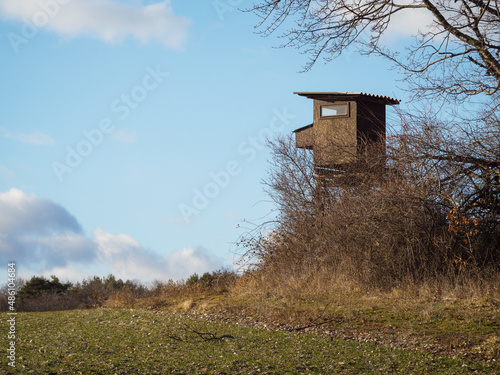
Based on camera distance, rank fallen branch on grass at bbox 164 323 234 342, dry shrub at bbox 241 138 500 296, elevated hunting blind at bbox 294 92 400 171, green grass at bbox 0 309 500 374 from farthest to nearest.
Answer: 1. elevated hunting blind at bbox 294 92 400 171
2. dry shrub at bbox 241 138 500 296
3. fallen branch on grass at bbox 164 323 234 342
4. green grass at bbox 0 309 500 374

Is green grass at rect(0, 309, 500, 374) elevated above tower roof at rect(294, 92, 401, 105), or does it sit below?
below

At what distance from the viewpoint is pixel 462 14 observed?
11.8 m

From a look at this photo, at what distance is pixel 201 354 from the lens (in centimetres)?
699

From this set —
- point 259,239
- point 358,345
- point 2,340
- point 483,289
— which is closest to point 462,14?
point 483,289

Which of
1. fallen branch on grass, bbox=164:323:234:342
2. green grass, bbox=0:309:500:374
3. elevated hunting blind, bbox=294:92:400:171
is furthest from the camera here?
elevated hunting blind, bbox=294:92:400:171

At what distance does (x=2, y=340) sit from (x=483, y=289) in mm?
10140

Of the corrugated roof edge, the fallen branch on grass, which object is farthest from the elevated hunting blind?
Answer: the fallen branch on grass

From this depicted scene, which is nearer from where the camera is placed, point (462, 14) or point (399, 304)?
point (399, 304)

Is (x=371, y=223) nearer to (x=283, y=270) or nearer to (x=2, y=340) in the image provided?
(x=283, y=270)

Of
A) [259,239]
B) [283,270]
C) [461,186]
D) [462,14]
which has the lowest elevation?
[283,270]

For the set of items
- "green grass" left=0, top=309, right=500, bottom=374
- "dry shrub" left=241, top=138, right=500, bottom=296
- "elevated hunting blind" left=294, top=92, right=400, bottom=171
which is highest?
"elevated hunting blind" left=294, top=92, right=400, bottom=171

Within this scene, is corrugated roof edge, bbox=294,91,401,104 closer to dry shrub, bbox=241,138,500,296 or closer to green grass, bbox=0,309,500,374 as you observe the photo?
dry shrub, bbox=241,138,500,296

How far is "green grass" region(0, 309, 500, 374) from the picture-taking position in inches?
242

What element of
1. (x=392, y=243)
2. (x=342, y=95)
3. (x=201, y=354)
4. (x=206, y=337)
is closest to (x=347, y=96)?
(x=342, y=95)
